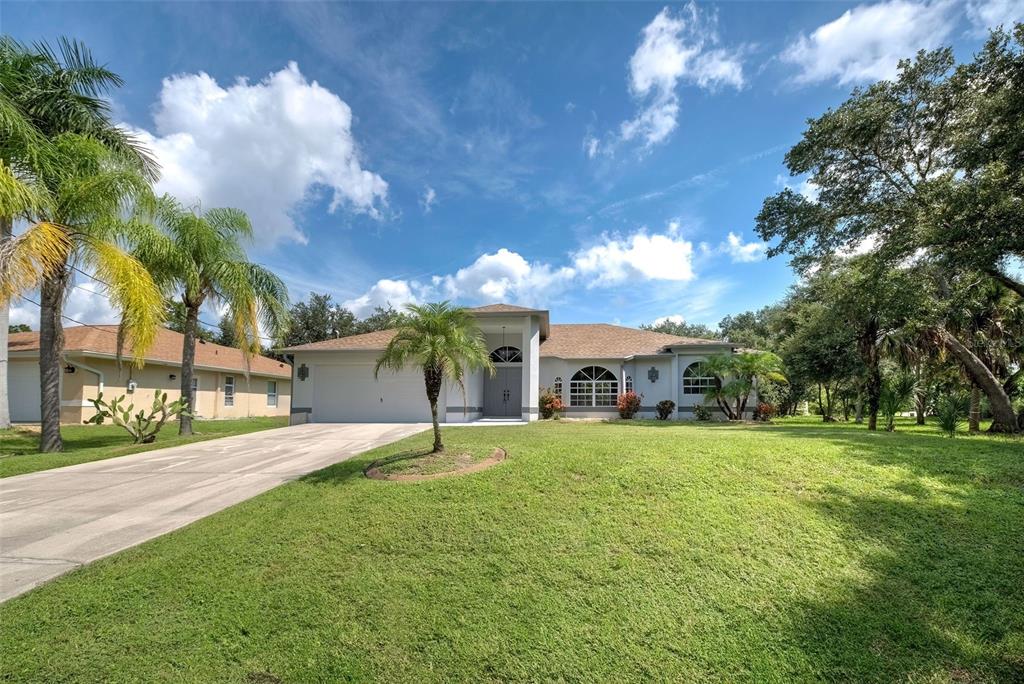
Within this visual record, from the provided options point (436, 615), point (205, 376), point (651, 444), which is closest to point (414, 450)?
point (651, 444)

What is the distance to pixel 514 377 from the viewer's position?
63.8 feet

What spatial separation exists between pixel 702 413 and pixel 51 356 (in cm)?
2123

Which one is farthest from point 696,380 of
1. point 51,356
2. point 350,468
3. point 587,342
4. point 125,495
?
point 51,356

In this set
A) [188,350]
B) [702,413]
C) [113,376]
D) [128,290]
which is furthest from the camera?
[113,376]

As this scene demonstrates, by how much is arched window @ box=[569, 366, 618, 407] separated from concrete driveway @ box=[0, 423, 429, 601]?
10614 mm

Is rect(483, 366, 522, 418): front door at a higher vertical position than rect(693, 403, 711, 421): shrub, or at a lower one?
higher

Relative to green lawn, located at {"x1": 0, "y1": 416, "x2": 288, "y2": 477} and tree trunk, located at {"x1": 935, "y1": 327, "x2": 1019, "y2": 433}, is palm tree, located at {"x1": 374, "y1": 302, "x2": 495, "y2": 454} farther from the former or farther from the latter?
tree trunk, located at {"x1": 935, "y1": 327, "x2": 1019, "y2": 433}

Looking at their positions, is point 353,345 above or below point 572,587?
above

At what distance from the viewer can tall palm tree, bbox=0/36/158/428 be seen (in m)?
9.08

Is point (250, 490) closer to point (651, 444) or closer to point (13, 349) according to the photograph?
point (651, 444)

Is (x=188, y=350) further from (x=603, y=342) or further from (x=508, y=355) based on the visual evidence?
(x=603, y=342)

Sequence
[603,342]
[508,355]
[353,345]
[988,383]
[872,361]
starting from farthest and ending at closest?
[603,342] → [508,355] → [353,345] → [988,383] → [872,361]

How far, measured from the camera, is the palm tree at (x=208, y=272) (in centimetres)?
1373

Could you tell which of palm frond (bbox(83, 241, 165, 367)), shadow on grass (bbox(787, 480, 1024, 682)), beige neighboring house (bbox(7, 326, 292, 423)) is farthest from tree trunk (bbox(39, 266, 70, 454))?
shadow on grass (bbox(787, 480, 1024, 682))
